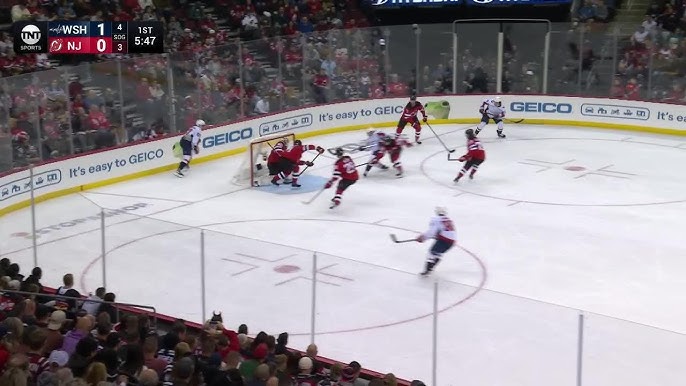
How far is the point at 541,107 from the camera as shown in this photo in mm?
23906

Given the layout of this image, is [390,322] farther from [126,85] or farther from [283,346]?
[126,85]

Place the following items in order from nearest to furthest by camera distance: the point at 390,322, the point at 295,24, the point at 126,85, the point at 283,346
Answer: the point at 283,346 < the point at 390,322 < the point at 126,85 < the point at 295,24

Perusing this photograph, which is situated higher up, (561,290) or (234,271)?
(234,271)

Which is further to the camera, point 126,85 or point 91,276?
point 126,85

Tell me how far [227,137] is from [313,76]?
Answer: 299cm

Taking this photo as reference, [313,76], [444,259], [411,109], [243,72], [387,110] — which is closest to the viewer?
[444,259]

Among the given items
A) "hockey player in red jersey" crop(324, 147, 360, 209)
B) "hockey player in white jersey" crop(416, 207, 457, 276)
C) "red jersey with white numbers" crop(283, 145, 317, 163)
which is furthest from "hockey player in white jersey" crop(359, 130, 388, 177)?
"hockey player in white jersey" crop(416, 207, 457, 276)

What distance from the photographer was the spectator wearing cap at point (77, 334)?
720 centimetres

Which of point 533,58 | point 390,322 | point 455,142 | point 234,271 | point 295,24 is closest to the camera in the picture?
point 390,322

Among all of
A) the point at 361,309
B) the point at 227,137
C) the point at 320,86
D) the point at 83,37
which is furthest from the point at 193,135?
the point at 361,309

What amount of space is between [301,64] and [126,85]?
5.04 m

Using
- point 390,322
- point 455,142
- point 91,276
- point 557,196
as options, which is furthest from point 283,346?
Result: point 455,142

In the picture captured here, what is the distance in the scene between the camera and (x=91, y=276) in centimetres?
1042

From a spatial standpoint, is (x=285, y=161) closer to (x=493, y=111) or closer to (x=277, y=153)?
(x=277, y=153)
